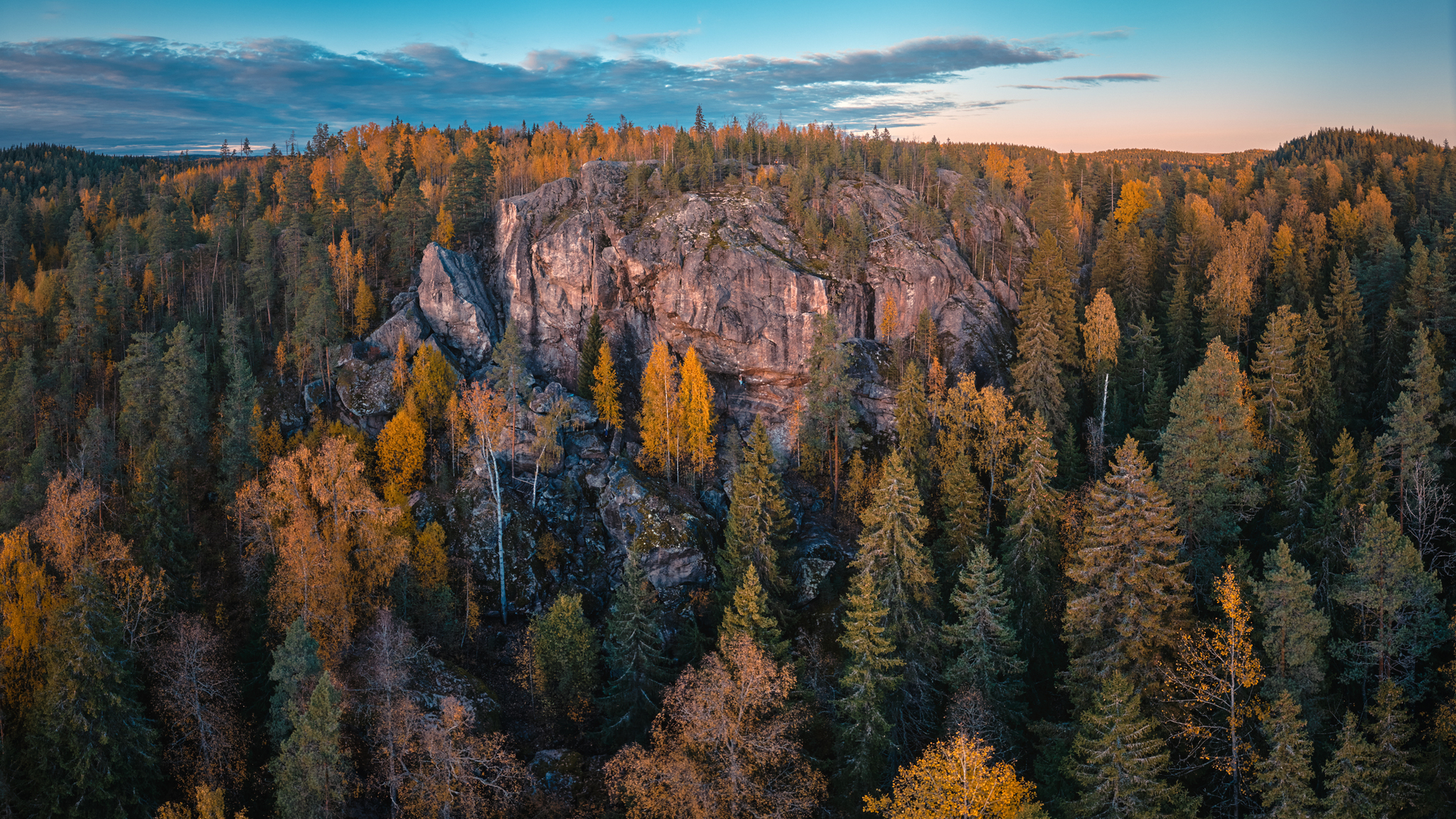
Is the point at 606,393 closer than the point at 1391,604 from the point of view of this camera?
No

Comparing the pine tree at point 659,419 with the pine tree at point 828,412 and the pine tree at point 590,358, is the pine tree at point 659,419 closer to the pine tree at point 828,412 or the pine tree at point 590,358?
the pine tree at point 590,358

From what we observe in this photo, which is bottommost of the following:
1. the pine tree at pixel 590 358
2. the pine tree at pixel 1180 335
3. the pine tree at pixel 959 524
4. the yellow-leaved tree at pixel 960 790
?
the yellow-leaved tree at pixel 960 790

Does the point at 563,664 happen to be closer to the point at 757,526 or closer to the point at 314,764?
the point at 314,764

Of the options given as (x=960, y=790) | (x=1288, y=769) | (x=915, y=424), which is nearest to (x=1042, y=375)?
(x=915, y=424)

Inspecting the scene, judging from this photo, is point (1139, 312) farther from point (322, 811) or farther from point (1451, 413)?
point (322, 811)

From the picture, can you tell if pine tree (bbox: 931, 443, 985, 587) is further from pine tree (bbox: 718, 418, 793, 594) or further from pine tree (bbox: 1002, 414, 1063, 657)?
pine tree (bbox: 718, 418, 793, 594)

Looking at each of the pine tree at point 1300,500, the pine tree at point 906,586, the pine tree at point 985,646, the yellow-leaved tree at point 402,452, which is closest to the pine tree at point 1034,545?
the pine tree at point 985,646
